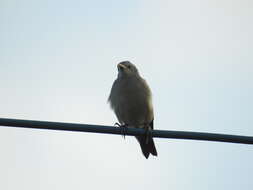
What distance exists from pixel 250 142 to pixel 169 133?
0.74m

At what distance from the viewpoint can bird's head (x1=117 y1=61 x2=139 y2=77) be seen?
825cm

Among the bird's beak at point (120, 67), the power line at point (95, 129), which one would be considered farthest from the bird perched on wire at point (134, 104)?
the power line at point (95, 129)

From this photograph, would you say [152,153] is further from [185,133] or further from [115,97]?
[185,133]

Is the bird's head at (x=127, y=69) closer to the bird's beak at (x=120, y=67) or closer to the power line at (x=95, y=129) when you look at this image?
the bird's beak at (x=120, y=67)

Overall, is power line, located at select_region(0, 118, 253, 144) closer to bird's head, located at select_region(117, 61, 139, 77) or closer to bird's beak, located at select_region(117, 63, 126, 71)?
bird's head, located at select_region(117, 61, 139, 77)

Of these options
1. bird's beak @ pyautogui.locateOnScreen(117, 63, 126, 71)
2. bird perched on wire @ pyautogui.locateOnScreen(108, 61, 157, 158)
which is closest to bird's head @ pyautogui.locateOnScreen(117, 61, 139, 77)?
bird's beak @ pyautogui.locateOnScreen(117, 63, 126, 71)

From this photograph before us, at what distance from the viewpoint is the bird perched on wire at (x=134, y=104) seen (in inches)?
298

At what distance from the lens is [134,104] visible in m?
7.54

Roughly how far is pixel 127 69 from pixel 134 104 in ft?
3.45

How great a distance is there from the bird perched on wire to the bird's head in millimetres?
195

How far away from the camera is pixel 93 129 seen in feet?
14.5

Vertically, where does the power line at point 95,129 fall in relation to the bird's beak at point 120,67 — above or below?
below

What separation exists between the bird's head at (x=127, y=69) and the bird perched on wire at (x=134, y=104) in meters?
0.20

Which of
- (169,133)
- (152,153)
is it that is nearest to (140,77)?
(152,153)
